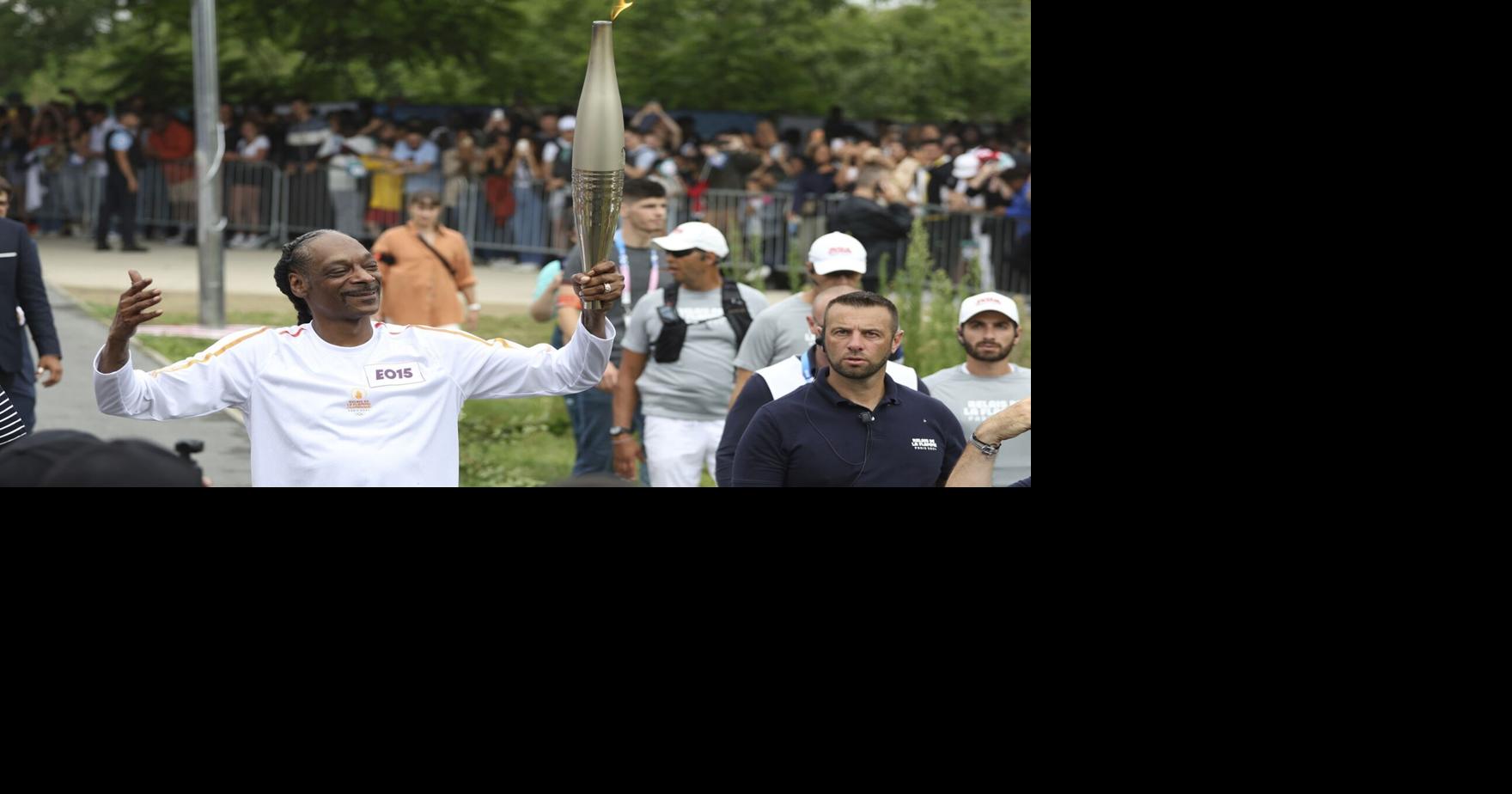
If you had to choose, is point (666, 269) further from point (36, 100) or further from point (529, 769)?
point (36, 100)

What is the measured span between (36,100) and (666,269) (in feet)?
97.0

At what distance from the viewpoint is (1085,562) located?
16.0 feet

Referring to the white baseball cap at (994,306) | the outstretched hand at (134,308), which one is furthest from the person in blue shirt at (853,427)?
the outstretched hand at (134,308)

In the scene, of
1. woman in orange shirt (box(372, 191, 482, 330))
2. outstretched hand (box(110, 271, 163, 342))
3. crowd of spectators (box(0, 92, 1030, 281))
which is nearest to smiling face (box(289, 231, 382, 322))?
outstretched hand (box(110, 271, 163, 342))

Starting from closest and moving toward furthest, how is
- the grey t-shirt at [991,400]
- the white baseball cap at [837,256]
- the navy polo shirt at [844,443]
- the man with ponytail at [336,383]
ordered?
1. the man with ponytail at [336,383]
2. the navy polo shirt at [844,443]
3. the grey t-shirt at [991,400]
4. the white baseball cap at [837,256]

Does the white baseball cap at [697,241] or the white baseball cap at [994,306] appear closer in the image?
the white baseball cap at [994,306]

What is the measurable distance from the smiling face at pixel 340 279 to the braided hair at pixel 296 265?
1 cm

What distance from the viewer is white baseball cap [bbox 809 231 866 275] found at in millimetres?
7238

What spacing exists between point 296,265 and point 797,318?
9.22 ft

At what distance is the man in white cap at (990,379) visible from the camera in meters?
6.79

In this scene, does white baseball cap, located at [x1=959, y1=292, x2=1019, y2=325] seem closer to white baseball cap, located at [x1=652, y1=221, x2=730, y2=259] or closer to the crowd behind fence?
white baseball cap, located at [x1=652, y1=221, x2=730, y2=259]

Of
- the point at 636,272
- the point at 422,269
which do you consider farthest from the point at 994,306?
the point at 422,269

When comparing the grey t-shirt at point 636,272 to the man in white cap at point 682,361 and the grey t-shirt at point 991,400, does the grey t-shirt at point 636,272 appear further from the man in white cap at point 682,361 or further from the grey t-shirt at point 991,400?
the grey t-shirt at point 991,400

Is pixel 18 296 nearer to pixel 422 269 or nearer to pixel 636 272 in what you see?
pixel 636 272
